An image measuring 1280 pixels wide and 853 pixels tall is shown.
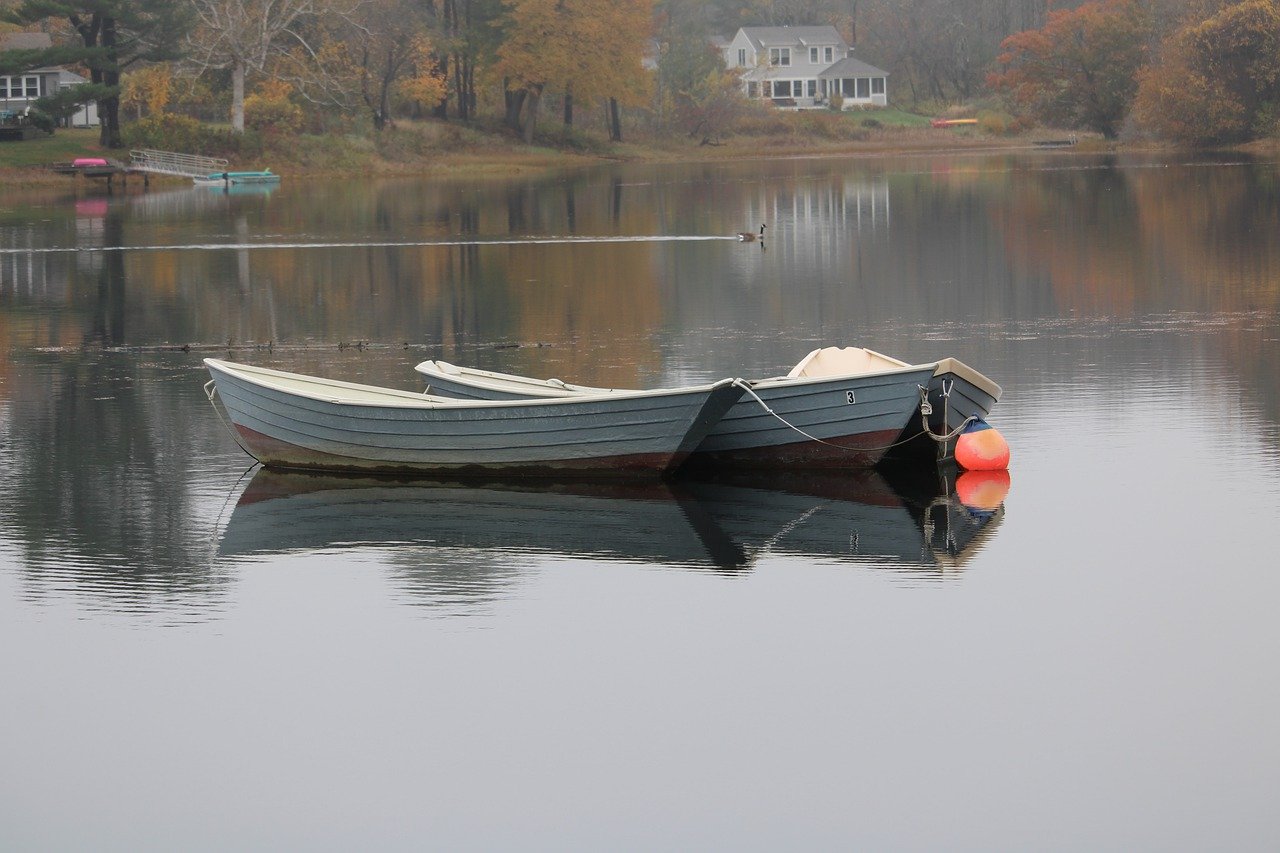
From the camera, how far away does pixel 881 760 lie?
35.7 feet

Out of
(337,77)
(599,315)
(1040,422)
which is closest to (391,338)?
(599,315)

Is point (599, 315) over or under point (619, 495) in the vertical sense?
over

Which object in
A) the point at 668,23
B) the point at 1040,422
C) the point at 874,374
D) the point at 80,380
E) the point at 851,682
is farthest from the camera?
the point at 668,23

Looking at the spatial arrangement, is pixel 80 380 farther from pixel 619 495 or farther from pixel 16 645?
pixel 16 645

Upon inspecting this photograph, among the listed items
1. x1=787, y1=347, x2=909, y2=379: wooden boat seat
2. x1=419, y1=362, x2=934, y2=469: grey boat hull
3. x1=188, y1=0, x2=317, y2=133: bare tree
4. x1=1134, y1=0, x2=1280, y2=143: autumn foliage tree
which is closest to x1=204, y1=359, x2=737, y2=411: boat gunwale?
x1=419, y1=362, x2=934, y2=469: grey boat hull

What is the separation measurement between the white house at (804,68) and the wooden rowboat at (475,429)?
125 m

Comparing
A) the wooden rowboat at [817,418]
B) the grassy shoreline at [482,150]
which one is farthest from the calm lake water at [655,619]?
the grassy shoreline at [482,150]

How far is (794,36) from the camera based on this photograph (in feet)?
486

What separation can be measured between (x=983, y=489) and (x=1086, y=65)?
102m

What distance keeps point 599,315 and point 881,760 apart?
2239 cm

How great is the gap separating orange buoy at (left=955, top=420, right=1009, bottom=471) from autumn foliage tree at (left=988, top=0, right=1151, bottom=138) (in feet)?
305

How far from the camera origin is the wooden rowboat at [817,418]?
1831 centimetres

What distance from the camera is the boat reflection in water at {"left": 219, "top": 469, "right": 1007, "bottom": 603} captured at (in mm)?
15781

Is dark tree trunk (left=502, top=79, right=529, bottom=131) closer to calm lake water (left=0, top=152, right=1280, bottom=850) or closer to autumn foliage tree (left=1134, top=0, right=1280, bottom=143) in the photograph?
autumn foliage tree (left=1134, top=0, right=1280, bottom=143)
